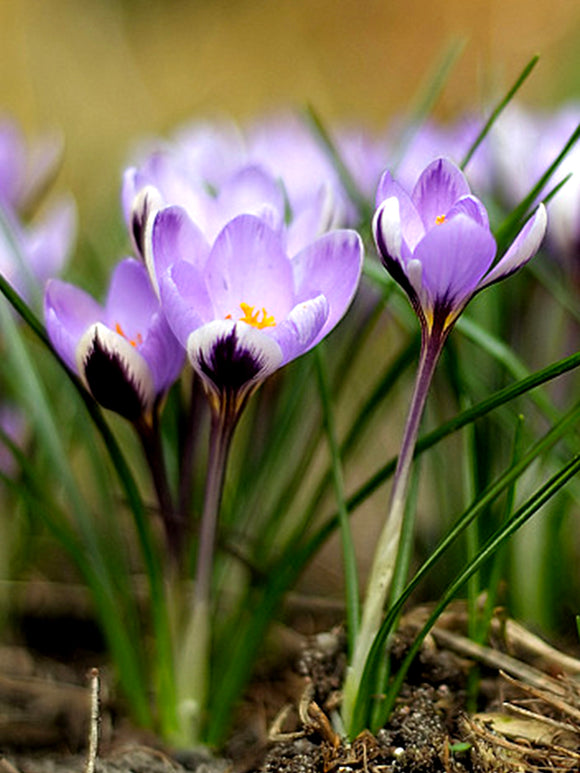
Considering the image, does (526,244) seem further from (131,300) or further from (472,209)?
(131,300)

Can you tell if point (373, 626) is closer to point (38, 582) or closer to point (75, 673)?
point (75, 673)

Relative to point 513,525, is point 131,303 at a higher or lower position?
higher

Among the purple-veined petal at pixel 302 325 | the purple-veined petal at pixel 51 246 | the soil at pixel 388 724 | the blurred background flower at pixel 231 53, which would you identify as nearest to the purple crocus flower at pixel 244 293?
the purple-veined petal at pixel 302 325

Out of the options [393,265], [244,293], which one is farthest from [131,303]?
[393,265]

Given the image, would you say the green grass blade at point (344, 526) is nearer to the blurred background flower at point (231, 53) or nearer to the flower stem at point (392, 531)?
the flower stem at point (392, 531)

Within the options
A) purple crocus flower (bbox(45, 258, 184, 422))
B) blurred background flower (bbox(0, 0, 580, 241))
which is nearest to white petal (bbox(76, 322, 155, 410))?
purple crocus flower (bbox(45, 258, 184, 422))

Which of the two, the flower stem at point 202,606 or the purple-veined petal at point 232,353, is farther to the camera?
the flower stem at point 202,606

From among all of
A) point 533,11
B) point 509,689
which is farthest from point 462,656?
point 533,11
